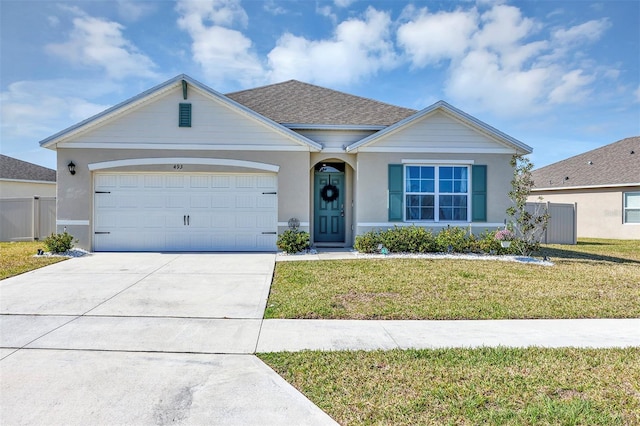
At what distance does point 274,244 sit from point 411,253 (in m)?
4.14

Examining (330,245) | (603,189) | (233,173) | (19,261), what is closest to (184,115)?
(233,173)

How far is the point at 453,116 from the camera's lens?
38.3 feet

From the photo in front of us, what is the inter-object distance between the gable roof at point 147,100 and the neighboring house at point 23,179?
38.9 feet

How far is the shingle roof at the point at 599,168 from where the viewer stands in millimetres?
18641

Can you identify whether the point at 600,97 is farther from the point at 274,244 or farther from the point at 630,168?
the point at 274,244

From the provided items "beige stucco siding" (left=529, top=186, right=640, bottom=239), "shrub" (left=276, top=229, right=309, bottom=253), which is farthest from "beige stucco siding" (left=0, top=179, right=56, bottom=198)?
"beige stucco siding" (left=529, top=186, right=640, bottom=239)

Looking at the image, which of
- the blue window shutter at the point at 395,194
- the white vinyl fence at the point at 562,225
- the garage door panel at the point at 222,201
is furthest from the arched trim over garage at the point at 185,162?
the white vinyl fence at the point at 562,225

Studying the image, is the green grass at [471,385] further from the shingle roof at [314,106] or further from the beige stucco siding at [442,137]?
the shingle roof at [314,106]

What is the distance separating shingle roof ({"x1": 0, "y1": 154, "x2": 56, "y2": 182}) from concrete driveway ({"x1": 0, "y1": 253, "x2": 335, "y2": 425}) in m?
16.4

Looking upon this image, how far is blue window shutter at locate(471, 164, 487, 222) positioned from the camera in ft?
38.4

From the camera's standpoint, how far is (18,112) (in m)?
15.9

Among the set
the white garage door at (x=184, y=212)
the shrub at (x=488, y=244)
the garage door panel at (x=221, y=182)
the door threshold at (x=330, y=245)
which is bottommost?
the door threshold at (x=330, y=245)

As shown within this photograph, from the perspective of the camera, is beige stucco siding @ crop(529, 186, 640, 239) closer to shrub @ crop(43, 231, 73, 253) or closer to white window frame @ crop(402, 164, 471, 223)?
white window frame @ crop(402, 164, 471, 223)

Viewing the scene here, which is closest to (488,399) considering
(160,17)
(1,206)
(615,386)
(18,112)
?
(615,386)
